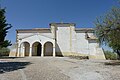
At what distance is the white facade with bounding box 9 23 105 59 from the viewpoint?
38.6 metres

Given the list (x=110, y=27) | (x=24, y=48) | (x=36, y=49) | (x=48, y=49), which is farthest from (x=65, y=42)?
(x=110, y=27)

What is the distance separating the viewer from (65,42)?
3997 cm

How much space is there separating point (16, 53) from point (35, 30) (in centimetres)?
723

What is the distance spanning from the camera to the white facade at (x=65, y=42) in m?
38.6

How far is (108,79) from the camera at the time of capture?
855 centimetres

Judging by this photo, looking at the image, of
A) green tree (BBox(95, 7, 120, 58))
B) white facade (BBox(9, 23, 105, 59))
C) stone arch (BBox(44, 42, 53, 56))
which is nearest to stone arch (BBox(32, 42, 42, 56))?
white facade (BBox(9, 23, 105, 59))

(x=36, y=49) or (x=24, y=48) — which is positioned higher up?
(x=24, y=48)

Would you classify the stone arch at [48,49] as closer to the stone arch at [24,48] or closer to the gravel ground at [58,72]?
the stone arch at [24,48]

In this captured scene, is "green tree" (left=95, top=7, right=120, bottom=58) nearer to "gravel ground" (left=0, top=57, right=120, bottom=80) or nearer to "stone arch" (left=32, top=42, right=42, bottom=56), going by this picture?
"gravel ground" (left=0, top=57, right=120, bottom=80)

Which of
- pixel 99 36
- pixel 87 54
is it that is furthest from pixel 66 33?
pixel 99 36

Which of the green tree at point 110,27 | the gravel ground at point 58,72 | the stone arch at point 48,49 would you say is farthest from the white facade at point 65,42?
the gravel ground at point 58,72

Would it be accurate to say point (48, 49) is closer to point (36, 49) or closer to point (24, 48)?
point (36, 49)

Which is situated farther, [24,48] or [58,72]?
[24,48]

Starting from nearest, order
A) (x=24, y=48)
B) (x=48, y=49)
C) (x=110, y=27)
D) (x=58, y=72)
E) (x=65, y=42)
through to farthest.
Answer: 1. (x=58, y=72)
2. (x=110, y=27)
3. (x=24, y=48)
4. (x=48, y=49)
5. (x=65, y=42)
